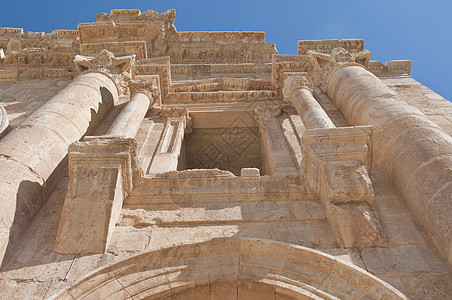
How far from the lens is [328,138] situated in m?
4.57

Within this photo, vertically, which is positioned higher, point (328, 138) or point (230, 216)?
point (328, 138)

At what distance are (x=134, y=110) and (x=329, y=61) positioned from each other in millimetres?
4951

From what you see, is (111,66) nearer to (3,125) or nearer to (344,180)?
(3,125)

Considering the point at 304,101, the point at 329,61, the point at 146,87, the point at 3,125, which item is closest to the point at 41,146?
the point at 3,125

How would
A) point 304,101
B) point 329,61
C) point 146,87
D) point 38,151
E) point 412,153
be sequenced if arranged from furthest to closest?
1. point 329,61
2. point 146,87
3. point 304,101
4. point 38,151
5. point 412,153

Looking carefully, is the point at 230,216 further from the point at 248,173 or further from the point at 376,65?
the point at 376,65

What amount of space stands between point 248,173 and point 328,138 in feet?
3.88

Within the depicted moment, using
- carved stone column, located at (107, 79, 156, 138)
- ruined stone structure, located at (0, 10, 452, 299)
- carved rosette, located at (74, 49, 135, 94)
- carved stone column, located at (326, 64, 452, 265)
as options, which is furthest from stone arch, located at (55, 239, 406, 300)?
carved rosette, located at (74, 49, 135, 94)

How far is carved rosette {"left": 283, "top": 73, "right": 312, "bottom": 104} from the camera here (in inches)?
294

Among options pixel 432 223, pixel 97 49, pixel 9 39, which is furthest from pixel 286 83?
pixel 9 39

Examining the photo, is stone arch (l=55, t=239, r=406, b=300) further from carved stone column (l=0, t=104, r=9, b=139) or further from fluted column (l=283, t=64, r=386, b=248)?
carved stone column (l=0, t=104, r=9, b=139)

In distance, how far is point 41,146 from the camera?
4.93 meters

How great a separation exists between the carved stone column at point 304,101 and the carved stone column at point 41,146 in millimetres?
3931

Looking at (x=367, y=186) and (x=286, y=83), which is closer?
(x=367, y=186)
